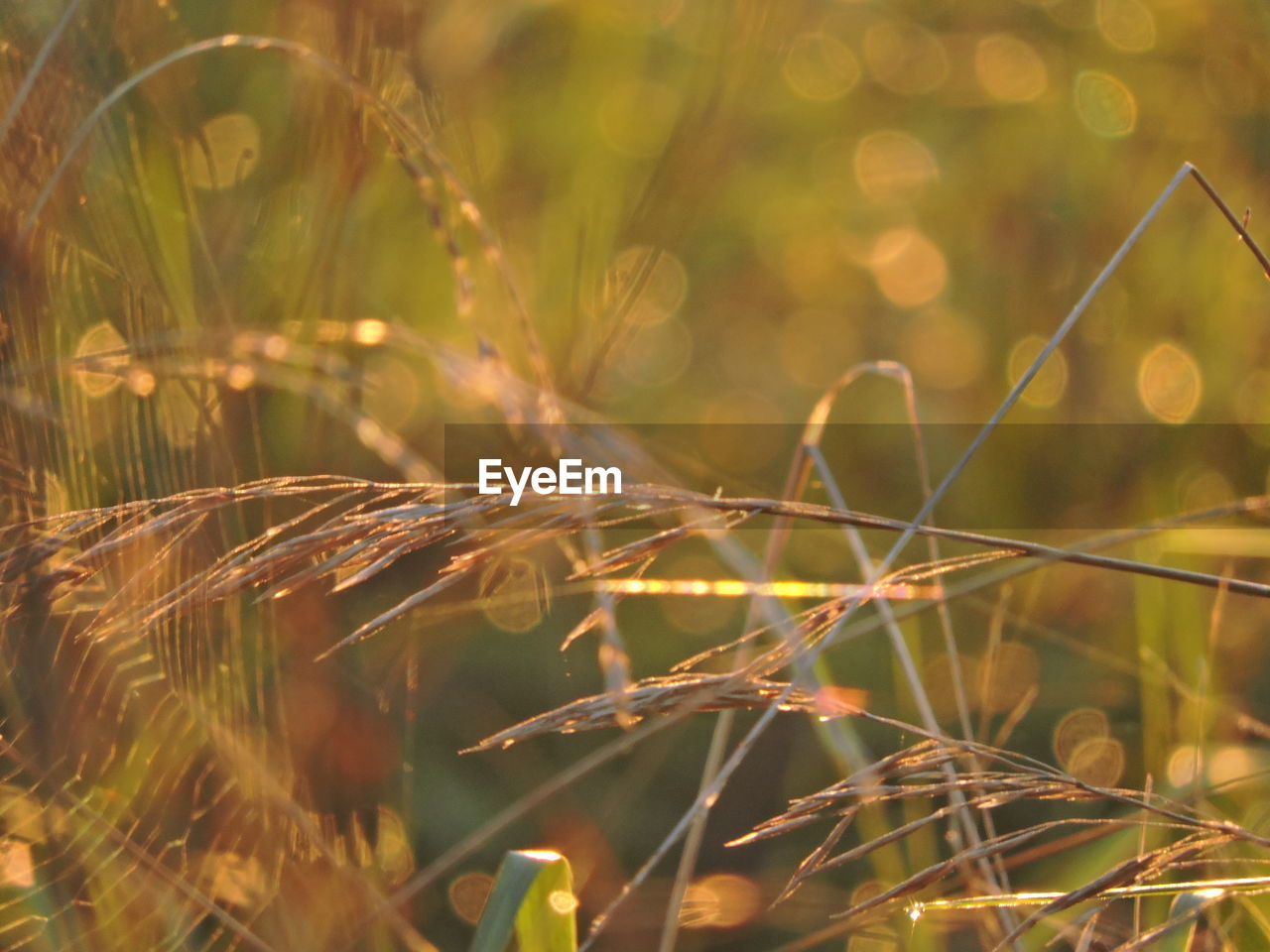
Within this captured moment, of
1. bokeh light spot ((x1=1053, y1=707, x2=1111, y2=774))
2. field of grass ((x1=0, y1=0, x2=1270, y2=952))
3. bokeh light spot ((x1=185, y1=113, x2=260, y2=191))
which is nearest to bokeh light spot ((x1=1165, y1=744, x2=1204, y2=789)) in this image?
field of grass ((x1=0, y1=0, x2=1270, y2=952))

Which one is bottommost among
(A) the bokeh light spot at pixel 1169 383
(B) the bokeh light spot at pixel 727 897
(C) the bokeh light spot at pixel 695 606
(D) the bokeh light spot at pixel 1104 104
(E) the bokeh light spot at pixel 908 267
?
(B) the bokeh light spot at pixel 727 897

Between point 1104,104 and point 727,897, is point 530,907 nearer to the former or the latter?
point 727,897

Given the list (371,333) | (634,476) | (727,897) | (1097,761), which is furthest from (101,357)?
(1097,761)

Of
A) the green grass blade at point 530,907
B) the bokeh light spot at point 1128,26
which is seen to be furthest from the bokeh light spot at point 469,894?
the bokeh light spot at point 1128,26

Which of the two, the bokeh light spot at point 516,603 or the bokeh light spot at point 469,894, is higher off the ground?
the bokeh light spot at point 516,603

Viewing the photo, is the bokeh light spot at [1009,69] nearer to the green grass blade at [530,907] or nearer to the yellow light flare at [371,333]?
the yellow light flare at [371,333]

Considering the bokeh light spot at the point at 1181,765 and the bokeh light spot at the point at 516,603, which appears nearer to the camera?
the bokeh light spot at the point at 1181,765

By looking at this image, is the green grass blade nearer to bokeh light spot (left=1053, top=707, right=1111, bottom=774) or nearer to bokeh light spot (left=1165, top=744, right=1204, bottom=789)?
bokeh light spot (left=1165, top=744, right=1204, bottom=789)

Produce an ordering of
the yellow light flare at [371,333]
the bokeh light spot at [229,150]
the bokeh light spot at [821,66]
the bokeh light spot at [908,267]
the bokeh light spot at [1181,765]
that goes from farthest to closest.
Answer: the bokeh light spot at [821,66]
the bokeh light spot at [908,267]
the bokeh light spot at [229,150]
the bokeh light spot at [1181,765]
the yellow light flare at [371,333]
